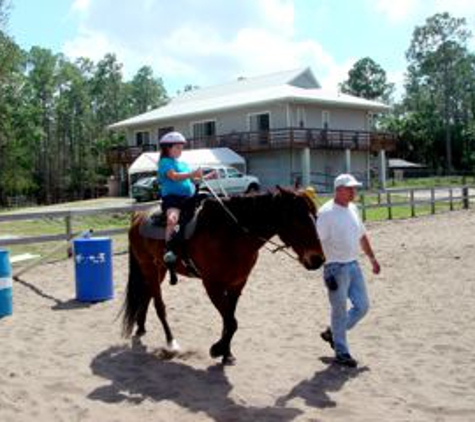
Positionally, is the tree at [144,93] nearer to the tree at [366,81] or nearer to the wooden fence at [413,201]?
the tree at [366,81]

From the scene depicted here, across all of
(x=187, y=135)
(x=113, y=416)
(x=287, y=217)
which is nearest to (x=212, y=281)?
(x=287, y=217)

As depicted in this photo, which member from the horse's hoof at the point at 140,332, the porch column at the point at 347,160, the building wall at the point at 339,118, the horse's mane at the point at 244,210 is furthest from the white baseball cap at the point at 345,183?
the porch column at the point at 347,160

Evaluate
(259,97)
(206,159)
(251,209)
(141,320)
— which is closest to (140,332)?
(141,320)

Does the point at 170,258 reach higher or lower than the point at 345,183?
lower

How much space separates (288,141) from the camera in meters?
39.2

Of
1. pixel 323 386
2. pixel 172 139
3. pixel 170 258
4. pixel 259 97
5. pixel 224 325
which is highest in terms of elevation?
pixel 259 97

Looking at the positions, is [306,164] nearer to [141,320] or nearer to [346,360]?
[141,320]

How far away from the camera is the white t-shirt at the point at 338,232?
6125 millimetres

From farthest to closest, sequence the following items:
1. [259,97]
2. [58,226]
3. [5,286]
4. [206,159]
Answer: [259,97]
[206,159]
[58,226]
[5,286]

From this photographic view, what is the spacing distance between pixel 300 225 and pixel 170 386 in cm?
179

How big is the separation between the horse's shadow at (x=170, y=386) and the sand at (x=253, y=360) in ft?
0.05

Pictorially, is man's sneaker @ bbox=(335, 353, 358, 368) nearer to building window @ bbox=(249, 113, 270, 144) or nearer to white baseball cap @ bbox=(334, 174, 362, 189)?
white baseball cap @ bbox=(334, 174, 362, 189)

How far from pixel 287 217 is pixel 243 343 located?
1676mm

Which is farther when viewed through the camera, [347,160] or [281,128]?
[347,160]
